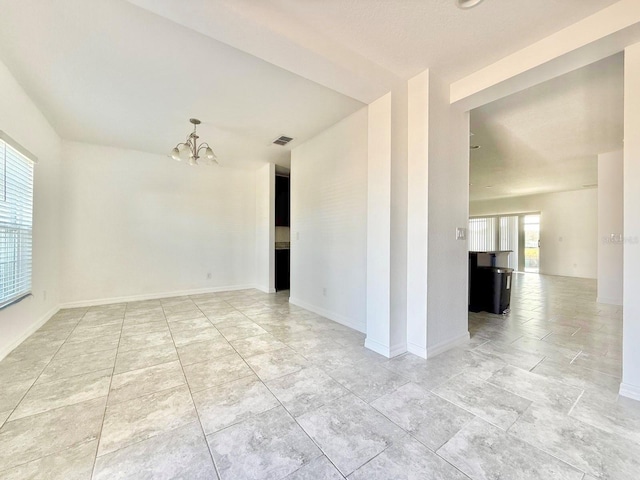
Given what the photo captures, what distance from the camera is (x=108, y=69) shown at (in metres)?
2.44

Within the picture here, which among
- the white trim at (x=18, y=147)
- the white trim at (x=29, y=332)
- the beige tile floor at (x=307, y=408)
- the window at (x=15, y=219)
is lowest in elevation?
the beige tile floor at (x=307, y=408)

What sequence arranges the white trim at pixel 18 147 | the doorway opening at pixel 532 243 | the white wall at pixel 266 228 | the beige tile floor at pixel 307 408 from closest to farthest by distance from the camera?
1. the beige tile floor at pixel 307 408
2. the white trim at pixel 18 147
3. the white wall at pixel 266 228
4. the doorway opening at pixel 532 243

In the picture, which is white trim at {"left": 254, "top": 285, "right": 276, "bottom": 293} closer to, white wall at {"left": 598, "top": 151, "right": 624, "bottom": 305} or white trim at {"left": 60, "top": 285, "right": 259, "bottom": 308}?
white trim at {"left": 60, "top": 285, "right": 259, "bottom": 308}

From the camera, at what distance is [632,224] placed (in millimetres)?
1851

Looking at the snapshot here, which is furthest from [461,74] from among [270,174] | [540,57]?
[270,174]

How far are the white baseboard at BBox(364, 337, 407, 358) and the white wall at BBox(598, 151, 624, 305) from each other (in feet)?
15.9

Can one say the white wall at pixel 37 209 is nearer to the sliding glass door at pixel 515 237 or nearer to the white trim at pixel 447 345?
the white trim at pixel 447 345

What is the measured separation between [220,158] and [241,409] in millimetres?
4454

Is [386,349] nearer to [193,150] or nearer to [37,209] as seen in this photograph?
[193,150]

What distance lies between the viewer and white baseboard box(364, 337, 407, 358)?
255 centimetres

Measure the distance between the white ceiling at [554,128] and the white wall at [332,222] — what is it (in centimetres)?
161

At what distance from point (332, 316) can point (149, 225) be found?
3.77 m

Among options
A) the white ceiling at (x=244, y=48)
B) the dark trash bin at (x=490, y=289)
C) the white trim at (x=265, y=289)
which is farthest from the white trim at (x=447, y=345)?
the white trim at (x=265, y=289)

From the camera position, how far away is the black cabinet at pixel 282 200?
6016 mm
